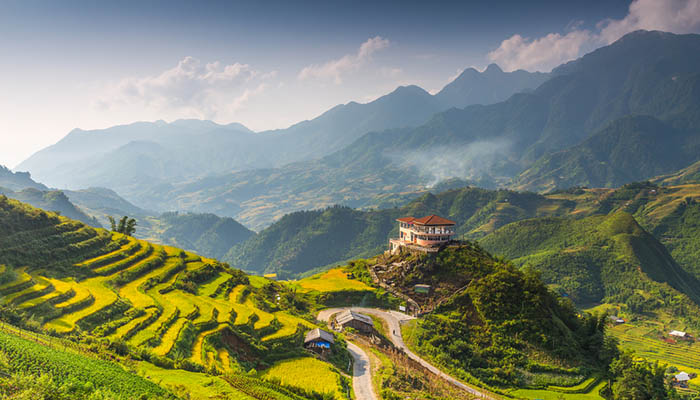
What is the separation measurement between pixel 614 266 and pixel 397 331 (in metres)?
99.1

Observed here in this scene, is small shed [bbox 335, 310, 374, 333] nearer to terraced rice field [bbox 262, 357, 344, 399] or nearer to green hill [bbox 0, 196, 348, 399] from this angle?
green hill [bbox 0, 196, 348, 399]

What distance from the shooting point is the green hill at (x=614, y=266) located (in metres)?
101

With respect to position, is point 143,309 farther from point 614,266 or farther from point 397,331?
point 614,266

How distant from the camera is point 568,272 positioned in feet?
381

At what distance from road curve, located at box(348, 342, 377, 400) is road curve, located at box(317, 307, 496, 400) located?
19.4ft

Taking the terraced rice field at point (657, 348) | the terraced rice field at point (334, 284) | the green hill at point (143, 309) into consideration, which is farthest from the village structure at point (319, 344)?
the terraced rice field at point (657, 348)

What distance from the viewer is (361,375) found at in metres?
32.0

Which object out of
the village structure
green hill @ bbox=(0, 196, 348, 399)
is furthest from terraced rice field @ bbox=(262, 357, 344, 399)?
the village structure

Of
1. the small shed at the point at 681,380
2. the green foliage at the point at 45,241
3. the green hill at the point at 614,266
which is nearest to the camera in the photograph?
the green foliage at the point at 45,241

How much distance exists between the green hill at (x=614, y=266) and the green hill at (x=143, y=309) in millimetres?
95313

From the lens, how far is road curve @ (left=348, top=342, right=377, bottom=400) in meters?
28.7

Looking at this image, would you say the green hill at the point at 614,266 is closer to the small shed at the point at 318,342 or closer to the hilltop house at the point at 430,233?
the hilltop house at the point at 430,233

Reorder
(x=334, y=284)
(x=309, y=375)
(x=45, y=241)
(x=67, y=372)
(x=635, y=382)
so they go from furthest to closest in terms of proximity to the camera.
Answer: (x=334, y=284) < (x=45, y=241) < (x=635, y=382) < (x=309, y=375) < (x=67, y=372)

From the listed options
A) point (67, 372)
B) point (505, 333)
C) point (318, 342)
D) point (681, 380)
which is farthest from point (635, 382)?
point (681, 380)
